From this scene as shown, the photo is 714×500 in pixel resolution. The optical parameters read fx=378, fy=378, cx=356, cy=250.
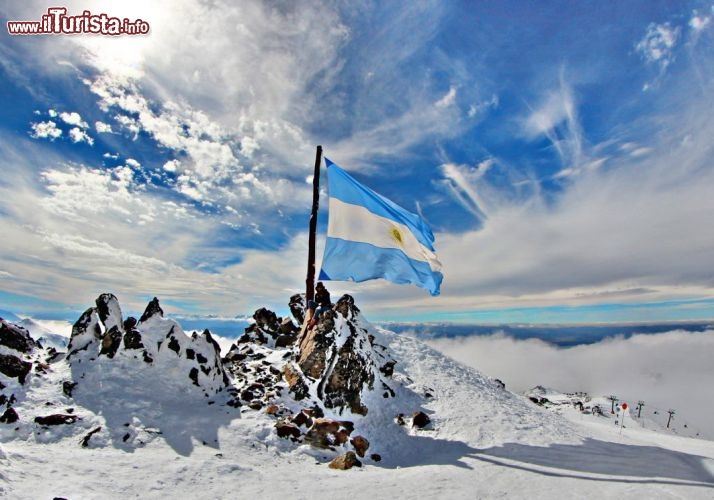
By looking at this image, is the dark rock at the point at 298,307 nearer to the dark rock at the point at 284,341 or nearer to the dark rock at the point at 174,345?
the dark rock at the point at 284,341

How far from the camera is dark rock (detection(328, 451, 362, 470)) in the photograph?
13273 millimetres

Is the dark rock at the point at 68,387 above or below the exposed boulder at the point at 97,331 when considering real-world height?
below

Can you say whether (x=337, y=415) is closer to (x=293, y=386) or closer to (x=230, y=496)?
(x=293, y=386)

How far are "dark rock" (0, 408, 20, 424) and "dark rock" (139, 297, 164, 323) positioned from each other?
7.51 metres

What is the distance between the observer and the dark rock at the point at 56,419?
1311cm

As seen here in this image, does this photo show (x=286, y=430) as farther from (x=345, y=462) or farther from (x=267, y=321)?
(x=267, y=321)

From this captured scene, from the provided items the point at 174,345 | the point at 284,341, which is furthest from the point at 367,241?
the point at 174,345

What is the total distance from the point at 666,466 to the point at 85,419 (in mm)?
21306

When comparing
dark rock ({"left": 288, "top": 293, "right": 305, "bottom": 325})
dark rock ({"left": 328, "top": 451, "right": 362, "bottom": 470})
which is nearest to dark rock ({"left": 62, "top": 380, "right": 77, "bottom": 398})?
dark rock ({"left": 328, "top": 451, "right": 362, "bottom": 470})

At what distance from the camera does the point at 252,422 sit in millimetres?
15578

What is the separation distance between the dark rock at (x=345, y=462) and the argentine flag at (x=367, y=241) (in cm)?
690

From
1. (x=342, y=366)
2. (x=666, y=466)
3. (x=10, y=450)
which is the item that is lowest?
(x=666, y=466)

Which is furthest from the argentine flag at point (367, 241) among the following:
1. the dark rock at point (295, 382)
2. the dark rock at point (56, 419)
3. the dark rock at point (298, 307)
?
the dark rock at point (298, 307)

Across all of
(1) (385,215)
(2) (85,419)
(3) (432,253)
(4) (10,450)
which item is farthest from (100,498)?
(3) (432,253)
